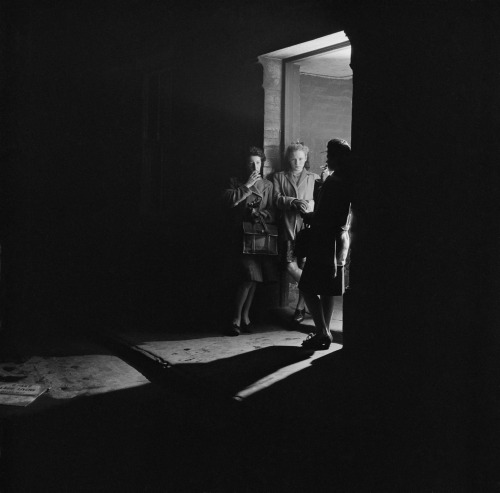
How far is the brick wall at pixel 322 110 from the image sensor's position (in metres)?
9.98

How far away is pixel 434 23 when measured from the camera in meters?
4.30

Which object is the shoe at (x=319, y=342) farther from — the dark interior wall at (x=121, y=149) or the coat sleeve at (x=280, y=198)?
the coat sleeve at (x=280, y=198)

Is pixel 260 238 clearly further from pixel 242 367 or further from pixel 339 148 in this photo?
pixel 242 367

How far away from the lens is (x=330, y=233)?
5785 millimetres

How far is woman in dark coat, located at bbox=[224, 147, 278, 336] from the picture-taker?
7.07 metres

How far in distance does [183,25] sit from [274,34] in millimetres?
1859

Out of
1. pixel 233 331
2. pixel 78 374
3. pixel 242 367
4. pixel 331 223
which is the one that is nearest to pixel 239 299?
pixel 233 331

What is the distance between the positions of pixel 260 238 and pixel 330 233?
1.49 m

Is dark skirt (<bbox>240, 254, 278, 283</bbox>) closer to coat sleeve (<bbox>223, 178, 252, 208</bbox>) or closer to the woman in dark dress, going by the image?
coat sleeve (<bbox>223, 178, 252, 208</bbox>)

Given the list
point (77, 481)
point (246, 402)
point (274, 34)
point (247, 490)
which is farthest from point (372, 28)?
point (77, 481)

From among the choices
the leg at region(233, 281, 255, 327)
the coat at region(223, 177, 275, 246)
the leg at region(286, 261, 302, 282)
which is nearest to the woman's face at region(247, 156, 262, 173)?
the coat at region(223, 177, 275, 246)

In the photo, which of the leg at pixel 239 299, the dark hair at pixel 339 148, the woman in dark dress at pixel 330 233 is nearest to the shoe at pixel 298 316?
the leg at pixel 239 299

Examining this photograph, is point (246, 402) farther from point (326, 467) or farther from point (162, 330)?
point (162, 330)

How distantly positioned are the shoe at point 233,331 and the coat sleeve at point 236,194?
1.39 meters
